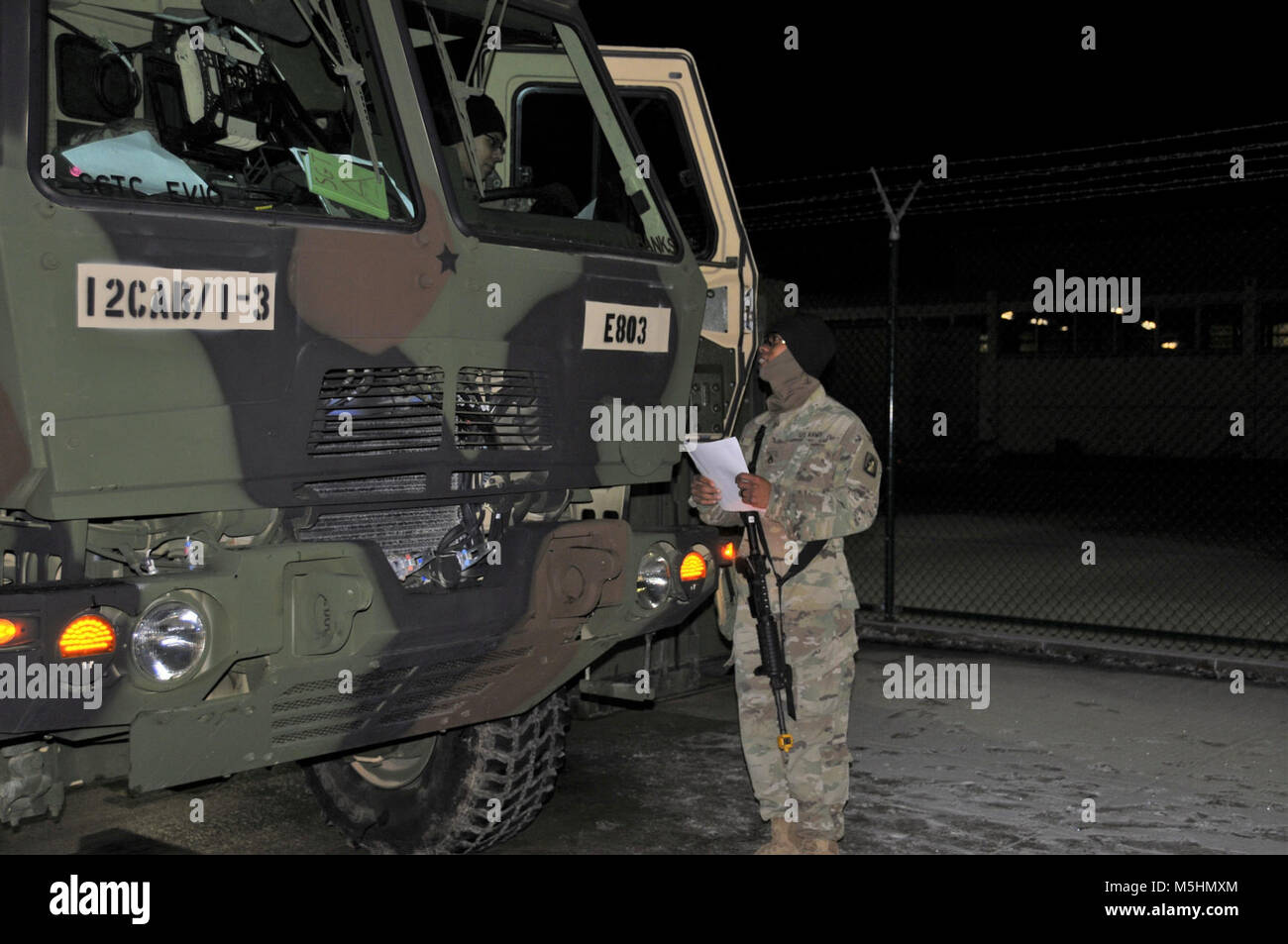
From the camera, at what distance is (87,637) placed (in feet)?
10.9

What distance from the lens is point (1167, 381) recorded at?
90.2 feet

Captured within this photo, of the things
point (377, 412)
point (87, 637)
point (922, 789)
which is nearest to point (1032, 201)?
point (922, 789)

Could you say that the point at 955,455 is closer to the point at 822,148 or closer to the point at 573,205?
the point at 822,148

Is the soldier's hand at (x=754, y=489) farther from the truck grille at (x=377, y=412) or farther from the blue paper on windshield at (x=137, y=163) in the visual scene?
the blue paper on windshield at (x=137, y=163)

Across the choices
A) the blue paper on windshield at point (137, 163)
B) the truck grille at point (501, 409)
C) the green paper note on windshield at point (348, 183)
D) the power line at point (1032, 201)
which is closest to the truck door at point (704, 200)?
the truck grille at point (501, 409)

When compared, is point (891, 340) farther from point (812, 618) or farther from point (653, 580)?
point (653, 580)

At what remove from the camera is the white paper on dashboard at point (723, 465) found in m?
4.55

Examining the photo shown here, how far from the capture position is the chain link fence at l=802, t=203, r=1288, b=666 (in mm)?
20094

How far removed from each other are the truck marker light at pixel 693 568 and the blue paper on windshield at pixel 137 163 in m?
1.96

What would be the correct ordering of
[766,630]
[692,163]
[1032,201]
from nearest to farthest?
[766,630], [692,163], [1032,201]

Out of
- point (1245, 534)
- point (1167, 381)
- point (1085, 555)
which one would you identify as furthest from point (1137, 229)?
point (1085, 555)

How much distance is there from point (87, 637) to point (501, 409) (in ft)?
4.56

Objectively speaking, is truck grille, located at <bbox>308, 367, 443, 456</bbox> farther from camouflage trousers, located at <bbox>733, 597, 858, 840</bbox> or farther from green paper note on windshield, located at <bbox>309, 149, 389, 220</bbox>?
camouflage trousers, located at <bbox>733, 597, 858, 840</bbox>

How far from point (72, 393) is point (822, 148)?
56.8 ft
